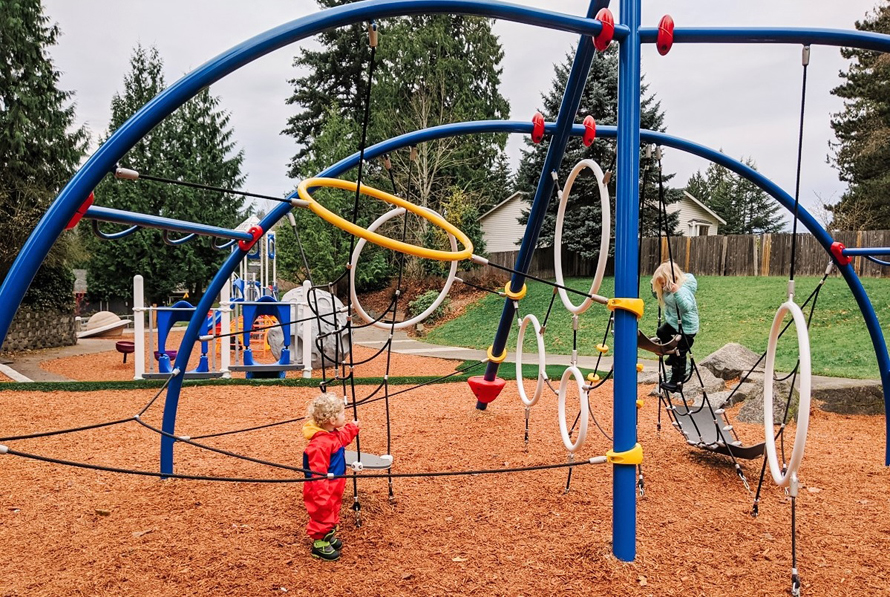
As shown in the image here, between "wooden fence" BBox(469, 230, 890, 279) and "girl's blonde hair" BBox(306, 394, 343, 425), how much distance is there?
57.4 feet

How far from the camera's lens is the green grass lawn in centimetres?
1172

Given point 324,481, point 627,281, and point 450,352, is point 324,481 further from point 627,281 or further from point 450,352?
point 450,352

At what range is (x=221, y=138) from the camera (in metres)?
30.4

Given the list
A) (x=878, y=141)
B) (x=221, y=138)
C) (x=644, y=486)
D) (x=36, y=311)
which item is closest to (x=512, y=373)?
(x=644, y=486)

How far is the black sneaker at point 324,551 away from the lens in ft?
9.94

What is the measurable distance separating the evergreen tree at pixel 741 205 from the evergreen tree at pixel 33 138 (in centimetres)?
5176

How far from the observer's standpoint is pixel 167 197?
2770 centimetres

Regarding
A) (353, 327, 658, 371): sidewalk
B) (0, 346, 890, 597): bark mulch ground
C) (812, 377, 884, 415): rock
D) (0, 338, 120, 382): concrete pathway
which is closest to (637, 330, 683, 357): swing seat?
(0, 346, 890, 597): bark mulch ground

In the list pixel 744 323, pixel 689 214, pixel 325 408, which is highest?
pixel 689 214

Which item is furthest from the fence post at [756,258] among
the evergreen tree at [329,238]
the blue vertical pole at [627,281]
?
the blue vertical pole at [627,281]

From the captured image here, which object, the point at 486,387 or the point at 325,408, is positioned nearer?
the point at 325,408

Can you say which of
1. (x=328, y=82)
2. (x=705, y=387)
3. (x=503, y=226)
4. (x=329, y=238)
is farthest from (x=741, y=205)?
(x=705, y=387)

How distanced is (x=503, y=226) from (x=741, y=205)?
38692mm

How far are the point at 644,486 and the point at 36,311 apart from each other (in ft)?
53.8
